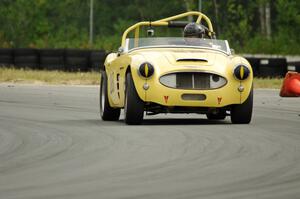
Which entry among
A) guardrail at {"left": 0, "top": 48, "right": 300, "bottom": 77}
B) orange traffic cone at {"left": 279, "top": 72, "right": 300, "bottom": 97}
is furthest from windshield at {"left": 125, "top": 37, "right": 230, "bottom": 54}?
guardrail at {"left": 0, "top": 48, "right": 300, "bottom": 77}

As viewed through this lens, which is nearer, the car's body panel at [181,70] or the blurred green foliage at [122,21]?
the car's body panel at [181,70]

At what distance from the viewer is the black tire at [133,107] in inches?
537

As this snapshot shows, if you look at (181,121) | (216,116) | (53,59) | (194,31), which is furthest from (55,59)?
(181,121)

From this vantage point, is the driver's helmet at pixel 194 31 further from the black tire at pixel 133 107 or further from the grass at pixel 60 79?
the grass at pixel 60 79

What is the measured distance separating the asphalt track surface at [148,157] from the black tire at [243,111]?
0.52 ft

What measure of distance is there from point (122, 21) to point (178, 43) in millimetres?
49640

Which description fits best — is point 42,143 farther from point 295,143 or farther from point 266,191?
point 266,191

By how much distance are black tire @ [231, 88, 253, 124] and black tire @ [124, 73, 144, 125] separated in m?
1.18

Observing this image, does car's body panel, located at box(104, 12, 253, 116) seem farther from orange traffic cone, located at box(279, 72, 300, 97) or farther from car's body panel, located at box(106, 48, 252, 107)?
orange traffic cone, located at box(279, 72, 300, 97)

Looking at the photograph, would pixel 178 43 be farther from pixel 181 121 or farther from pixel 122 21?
pixel 122 21

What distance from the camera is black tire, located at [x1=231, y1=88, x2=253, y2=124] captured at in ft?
45.9

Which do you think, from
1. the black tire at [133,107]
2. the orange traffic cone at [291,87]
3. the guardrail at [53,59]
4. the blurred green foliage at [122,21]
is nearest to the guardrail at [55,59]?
the guardrail at [53,59]

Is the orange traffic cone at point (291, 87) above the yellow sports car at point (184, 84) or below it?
below

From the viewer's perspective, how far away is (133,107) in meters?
13.7
